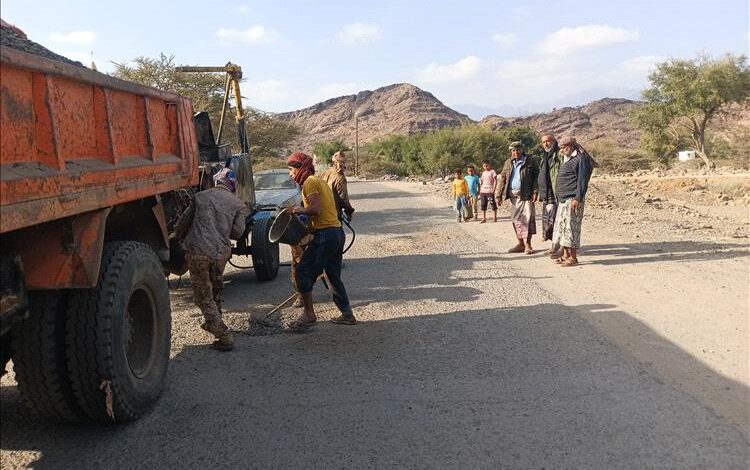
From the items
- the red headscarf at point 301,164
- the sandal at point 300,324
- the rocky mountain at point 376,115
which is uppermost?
the rocky mountain at point 376,115

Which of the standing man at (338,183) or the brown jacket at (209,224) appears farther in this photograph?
the standing man at (338,183)

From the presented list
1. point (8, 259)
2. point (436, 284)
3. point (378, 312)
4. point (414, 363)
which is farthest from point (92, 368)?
point (436, 284)

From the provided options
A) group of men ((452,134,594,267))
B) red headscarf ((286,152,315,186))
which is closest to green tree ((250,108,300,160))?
group of men ((452,134,594,267))

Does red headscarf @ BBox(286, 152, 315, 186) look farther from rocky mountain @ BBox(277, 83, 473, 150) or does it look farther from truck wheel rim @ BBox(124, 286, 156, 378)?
rocky mountain @ BBox(277, 83, 473, 150)

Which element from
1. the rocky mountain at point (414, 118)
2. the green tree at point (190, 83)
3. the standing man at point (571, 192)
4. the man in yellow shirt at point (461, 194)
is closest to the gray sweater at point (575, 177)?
the standing man at point (571, 192)

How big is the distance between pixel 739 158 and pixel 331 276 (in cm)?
3890

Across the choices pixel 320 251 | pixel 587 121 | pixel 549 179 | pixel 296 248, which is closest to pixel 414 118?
pixel 587 121

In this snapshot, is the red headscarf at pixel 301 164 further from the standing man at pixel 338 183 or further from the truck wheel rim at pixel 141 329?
the truck wheel rim at pixel 141 329

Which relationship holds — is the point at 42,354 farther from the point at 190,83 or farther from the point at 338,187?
the point at 190,83

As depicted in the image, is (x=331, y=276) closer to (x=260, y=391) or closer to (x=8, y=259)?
(x=260, y=391)

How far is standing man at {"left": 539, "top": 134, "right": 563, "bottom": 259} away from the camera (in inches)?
340

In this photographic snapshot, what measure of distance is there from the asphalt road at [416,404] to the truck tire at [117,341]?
197 millimetres

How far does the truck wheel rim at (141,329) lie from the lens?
3893 mm

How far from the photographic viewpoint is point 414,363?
4516 millimetres
